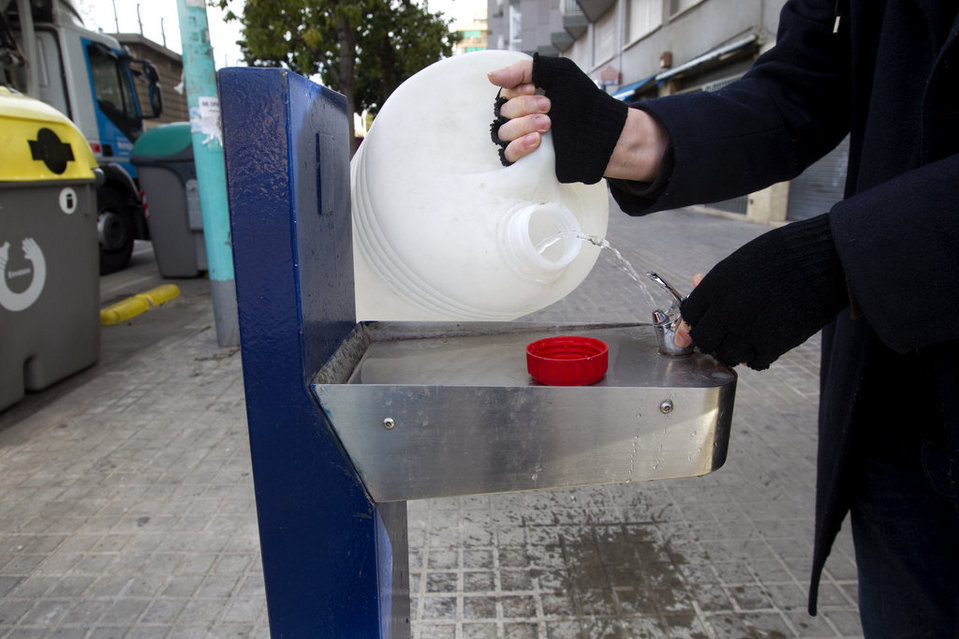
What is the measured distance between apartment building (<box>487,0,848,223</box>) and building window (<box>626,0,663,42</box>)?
2 centimetres

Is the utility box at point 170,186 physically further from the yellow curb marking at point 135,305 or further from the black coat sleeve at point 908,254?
the black coat sleeve at point 908,254

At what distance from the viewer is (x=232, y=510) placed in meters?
2.60

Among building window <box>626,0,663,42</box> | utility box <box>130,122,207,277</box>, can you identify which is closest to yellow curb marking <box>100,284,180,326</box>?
utility box <box>130,122,207,277</box>

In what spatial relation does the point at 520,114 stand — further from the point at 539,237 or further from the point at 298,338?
the point at 298,338

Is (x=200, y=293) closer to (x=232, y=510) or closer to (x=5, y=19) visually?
(x=5, y=19)

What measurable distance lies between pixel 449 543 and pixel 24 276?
106 inches

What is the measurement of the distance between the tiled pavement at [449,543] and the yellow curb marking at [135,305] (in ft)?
6.32

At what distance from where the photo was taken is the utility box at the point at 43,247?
10.7ft

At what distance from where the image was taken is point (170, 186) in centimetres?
656

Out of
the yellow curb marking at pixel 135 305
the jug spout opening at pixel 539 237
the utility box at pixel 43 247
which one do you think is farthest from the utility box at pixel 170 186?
the jug spout opening at pixel 539 237

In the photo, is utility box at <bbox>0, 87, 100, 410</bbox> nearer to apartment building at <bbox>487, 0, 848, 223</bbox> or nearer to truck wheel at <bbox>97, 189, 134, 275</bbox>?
truck wheel at <bbox>97, 189, 134, 275</bbox>

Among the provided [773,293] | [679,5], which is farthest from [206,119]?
[679,5]

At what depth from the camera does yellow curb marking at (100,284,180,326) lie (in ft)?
17.8

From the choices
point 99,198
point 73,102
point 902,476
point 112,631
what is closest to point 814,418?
point 902,476
